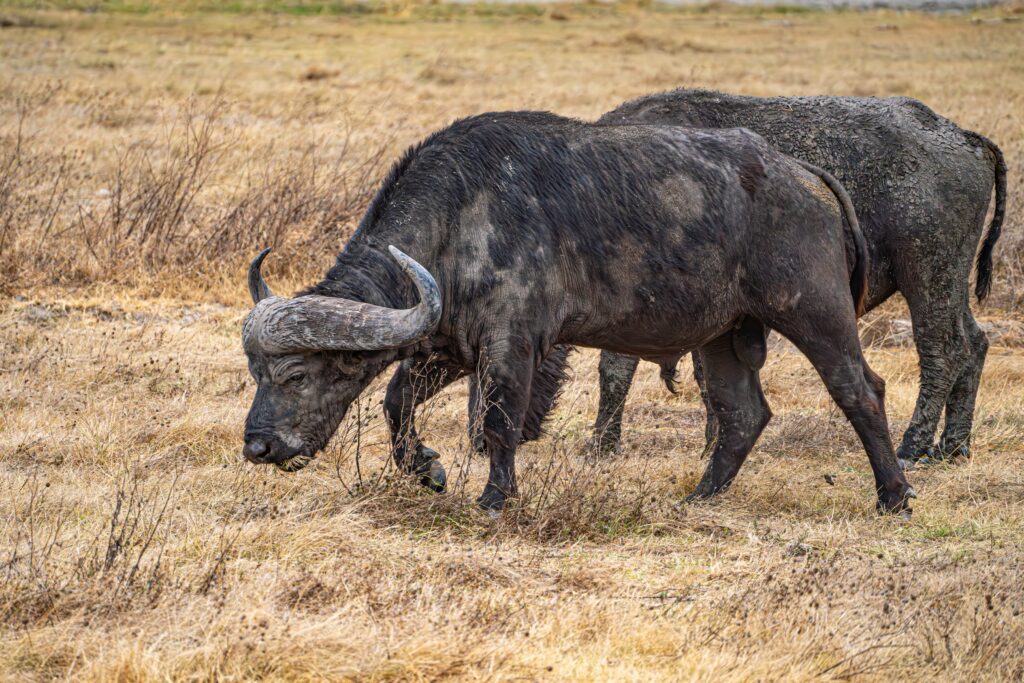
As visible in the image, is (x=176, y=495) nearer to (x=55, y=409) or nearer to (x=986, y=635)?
(x=55, y=409)

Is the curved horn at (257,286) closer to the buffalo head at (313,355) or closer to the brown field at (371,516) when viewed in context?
the buffalo head at (313,355)

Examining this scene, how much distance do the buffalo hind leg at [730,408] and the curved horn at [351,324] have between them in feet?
7.60

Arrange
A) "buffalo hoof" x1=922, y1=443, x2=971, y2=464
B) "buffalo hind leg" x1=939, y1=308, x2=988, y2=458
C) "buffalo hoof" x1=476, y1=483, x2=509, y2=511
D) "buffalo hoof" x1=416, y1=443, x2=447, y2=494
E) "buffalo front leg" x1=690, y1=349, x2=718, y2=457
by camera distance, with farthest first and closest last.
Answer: "buffalo hind leg" x1=939, y1=308, x2=988, y2=458 < "buffalo hoof" x1=922, y1=443, x2=971, y2=464 < "buffalo front leg" x1=690, y1=349, x2=718, y2=457 < "buffalo hoof" x1=416, y1=443, x2=447, y2=494 < "buffalo hoof" x1=476, y1=483, x2=509, y2=511

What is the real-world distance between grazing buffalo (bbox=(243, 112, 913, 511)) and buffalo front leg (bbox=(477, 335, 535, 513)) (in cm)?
1

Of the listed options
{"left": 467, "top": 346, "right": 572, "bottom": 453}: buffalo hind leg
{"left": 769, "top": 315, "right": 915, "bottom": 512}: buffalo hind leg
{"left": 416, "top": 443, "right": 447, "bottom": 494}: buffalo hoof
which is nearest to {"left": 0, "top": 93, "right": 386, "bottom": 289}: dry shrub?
{"left": 467, "top": 346, "right": 572, "bottom": 453}: buffalo hind leg

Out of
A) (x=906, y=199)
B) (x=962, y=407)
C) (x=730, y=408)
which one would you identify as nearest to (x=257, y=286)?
(x=730, y=408)

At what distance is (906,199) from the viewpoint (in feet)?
26.7

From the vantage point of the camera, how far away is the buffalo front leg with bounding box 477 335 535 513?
247 inches

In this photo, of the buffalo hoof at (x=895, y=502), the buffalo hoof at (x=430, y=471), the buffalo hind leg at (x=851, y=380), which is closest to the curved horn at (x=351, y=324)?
the buffalo hoof at (x=430, y=471)

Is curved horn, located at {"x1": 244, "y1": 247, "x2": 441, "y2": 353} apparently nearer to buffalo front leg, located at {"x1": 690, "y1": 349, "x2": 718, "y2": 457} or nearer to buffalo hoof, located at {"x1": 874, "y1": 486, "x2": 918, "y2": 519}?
buffalo front leg, located at {"x1": 690, "y1": 349, "x2": 718, "y2": 457}

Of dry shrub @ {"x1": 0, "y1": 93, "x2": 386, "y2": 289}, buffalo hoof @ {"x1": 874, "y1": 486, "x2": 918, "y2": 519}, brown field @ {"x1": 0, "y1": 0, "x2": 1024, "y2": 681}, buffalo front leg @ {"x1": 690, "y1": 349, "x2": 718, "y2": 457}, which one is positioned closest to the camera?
brown field @ {"x1": 0, "y1": 0, "x2": 1024, "y2": 681}

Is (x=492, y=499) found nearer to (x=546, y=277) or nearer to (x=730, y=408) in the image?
(x=546, y=277)

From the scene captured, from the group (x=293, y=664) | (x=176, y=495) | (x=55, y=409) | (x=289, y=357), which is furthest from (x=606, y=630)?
(x=55, y=409)

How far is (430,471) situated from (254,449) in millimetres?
1095
